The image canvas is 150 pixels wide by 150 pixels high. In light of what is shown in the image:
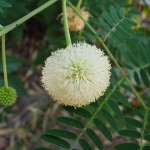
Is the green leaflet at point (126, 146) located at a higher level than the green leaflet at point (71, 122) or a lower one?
lower

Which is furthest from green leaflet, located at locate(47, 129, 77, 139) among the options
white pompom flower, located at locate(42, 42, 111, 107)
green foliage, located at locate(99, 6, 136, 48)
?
green foliage, located at locate(99, 6, 136, 48)

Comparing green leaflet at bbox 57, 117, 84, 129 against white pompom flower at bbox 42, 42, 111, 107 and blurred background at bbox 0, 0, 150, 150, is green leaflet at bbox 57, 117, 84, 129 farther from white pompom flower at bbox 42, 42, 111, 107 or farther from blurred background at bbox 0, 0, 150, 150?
blurred background at bbox 0, 0, 150, 150

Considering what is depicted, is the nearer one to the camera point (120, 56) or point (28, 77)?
point (120, 56)

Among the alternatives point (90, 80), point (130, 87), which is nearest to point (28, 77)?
point (130, 87)

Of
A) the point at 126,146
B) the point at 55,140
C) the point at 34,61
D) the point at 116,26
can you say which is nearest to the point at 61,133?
the point at 55,140

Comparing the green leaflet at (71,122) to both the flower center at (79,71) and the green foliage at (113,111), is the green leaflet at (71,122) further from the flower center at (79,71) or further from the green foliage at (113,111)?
the flower center at (79,71)

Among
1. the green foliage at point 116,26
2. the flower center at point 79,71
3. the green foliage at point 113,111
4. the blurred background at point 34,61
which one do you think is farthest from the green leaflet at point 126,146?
the blurred background at point 34,61

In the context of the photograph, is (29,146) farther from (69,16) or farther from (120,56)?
(69,16)
